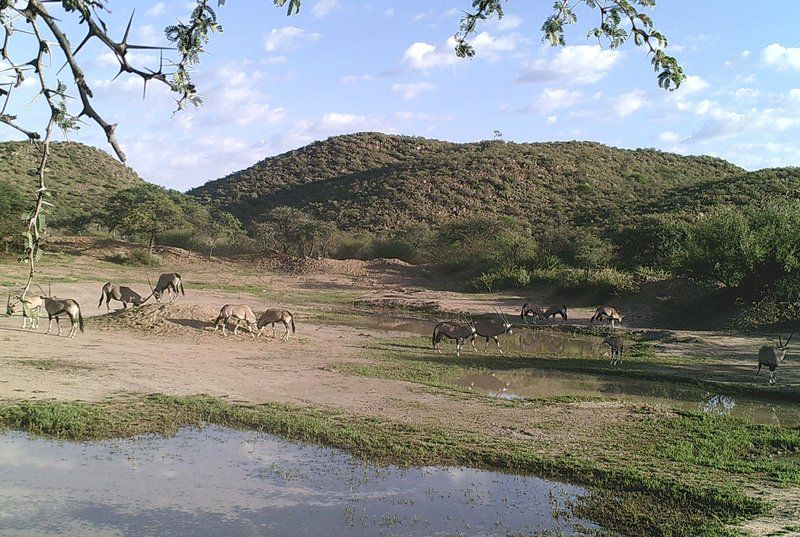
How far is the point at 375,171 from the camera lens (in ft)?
276

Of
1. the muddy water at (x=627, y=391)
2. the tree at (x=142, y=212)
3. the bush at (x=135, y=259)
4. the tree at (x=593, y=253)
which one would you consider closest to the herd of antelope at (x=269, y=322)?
the muddy water at (x=627, y=391)

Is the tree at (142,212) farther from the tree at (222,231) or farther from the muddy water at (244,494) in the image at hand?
the muddy water at (244,494)

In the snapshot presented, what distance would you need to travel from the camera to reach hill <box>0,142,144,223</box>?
59500mm

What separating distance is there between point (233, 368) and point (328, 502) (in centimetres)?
821

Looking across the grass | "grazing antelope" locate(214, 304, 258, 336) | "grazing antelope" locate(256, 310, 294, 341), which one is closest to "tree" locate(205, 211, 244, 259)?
"grazing antelope" locate(214, 304, 258, 336)

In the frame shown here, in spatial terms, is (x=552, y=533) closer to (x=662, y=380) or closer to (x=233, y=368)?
(x=233, y=368)

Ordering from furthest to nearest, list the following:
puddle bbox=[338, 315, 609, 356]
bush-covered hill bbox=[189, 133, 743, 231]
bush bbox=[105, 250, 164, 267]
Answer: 1. bush-covered hill bbox=[189, 133, 743, 231]
2. bush bbox=[105, 250, 164, 267]
3. puddle bbox=[338, 315, 609, 356]

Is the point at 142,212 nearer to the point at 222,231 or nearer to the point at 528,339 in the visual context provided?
the point at 222,231

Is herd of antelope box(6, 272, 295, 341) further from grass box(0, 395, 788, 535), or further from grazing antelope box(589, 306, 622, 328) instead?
grazing antelope box(589, 306, 622, 328)

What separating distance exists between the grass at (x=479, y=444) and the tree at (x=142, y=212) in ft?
119

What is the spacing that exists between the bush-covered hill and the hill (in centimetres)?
1260

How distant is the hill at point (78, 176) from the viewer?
59500 mm

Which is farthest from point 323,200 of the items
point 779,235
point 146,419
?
point 146,419

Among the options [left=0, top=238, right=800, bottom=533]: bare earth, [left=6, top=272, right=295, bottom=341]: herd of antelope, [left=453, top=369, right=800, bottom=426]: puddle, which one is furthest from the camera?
[left=6, top=272, right=295, bottom=341]: herd of antelope
